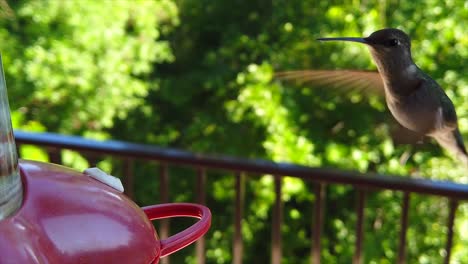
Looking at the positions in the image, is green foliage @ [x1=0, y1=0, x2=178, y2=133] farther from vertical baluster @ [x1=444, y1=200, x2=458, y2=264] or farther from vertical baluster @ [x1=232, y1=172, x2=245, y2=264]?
vertical baluster @ [x1=444, y1=200, x2=458, y2=264]

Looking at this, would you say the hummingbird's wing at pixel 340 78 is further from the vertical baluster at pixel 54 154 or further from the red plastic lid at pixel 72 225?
the vertical baluster at pixel 54 154

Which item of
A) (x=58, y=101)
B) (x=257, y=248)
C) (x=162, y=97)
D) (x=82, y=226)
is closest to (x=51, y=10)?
(x=58, y=101)

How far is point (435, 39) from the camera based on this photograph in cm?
179

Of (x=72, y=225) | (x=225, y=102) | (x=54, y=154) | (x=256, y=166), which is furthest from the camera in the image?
(x=225, y=102)

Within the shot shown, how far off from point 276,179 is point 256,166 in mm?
76

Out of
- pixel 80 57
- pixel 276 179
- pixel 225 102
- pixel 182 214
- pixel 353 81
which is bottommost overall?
pixel 225 102

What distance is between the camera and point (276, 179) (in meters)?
1.91

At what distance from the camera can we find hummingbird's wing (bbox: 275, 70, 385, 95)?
2.75 ft

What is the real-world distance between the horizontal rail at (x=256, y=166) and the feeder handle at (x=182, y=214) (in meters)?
1.15

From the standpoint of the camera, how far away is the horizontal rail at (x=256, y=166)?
1.69 meters

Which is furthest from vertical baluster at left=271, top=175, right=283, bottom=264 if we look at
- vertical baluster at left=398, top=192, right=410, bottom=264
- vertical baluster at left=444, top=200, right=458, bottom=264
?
vertical baluster at left=444, top=200, right=458, bottom=264

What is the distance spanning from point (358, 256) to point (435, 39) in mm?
698

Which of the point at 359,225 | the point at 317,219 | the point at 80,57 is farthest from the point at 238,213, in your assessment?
the point at 80,57

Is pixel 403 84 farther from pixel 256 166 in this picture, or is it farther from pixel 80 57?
pixel 80 57
